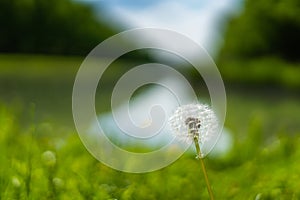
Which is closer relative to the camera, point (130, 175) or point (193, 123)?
→ point (193, 123)

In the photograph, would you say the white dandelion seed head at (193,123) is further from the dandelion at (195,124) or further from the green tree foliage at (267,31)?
the green tree foliage at (267,31)

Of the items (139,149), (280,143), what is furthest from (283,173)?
(139,149)

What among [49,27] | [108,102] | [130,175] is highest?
[49,27]

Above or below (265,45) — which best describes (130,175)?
below

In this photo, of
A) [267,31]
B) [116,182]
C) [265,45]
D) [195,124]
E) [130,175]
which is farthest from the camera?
[265,45]

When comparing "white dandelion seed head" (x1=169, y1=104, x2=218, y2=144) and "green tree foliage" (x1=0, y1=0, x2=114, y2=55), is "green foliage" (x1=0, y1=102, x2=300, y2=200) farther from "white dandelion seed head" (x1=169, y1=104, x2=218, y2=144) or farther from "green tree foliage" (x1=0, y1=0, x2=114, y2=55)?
"green tree foliage" (x1=0, y1=0, x2=114, y2=55)

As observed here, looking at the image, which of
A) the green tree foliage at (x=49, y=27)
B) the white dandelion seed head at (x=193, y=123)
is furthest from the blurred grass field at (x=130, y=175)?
the green tree foliage at (x=49, y=27)

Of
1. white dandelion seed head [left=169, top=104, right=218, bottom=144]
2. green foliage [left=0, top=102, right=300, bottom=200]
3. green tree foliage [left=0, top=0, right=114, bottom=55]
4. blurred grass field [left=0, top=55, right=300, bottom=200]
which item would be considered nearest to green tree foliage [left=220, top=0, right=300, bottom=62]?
green tree foliage [left=0, top=0, right=114, bottom=55]

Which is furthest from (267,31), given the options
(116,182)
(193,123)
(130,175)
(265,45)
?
(193,123)

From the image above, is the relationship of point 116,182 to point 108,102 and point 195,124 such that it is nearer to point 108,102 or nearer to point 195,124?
point 195,124
